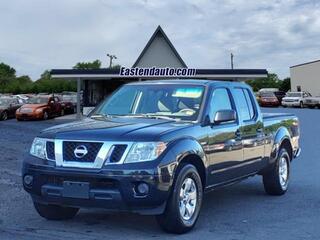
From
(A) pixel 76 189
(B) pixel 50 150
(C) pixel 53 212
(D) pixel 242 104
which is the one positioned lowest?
(C) pixel 53 212

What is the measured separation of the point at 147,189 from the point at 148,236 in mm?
700

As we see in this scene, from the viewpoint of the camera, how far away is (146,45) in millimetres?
41469

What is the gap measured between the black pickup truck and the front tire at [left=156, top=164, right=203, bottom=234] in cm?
1

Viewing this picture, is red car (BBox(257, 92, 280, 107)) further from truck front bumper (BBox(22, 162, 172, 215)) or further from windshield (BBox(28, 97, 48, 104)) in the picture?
truck front bumper (BBox(22, 162, 172, 215))

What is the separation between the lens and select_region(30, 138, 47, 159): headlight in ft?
20.9

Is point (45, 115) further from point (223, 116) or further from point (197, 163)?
point (197, 163)

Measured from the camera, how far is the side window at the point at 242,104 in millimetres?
8156

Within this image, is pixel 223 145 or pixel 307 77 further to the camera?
pixel 307 77

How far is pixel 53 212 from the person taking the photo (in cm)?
694

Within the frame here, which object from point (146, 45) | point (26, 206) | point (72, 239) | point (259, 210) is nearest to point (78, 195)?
point (72, 239)

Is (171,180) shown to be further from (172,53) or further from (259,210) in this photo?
(172,53)

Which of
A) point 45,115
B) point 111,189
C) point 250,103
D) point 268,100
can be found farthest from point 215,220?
point 268,100

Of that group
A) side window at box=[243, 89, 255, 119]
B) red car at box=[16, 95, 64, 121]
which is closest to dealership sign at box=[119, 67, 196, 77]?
red car at box=[16, 95, 64, 121]

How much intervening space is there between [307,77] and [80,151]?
250ft
